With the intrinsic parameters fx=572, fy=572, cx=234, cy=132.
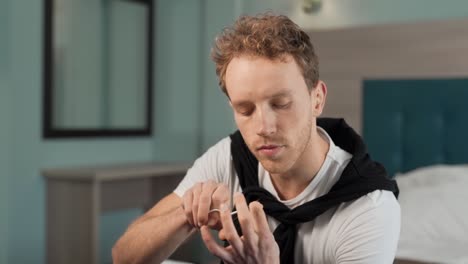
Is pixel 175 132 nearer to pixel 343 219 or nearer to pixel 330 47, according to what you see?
pixel 330 47

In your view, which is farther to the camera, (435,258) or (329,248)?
(435,258)

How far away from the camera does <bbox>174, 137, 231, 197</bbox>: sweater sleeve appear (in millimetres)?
1473

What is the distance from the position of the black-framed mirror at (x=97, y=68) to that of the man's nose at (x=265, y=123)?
2.05m

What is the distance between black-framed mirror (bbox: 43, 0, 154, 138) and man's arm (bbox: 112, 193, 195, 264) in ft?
5.89

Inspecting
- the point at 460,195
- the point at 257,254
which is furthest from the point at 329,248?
the point at 460,195

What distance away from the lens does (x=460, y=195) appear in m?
2.16

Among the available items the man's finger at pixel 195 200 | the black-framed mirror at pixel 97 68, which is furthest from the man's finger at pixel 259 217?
the black-framed mirror at pixel 97 68

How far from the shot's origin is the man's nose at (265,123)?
1126 millimetres

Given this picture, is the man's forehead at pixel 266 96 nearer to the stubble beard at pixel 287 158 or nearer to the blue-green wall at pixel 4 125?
the stubble beard at pixel 287 158

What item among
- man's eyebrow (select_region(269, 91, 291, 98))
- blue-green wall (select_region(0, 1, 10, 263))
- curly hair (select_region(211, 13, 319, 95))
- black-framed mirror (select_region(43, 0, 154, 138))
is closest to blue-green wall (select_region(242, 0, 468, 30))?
black-framed mirror (select_region(43, 0, 154, 138))

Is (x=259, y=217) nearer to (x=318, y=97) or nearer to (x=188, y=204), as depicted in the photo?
(x=188, y=204)

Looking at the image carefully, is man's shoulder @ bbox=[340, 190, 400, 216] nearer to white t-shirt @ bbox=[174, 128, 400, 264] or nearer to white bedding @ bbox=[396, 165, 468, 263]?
white t-shirt @ bbox=[174, 128, 400, 264]

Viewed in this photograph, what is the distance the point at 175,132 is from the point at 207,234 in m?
2.50

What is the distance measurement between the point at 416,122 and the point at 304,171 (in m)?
1.52
